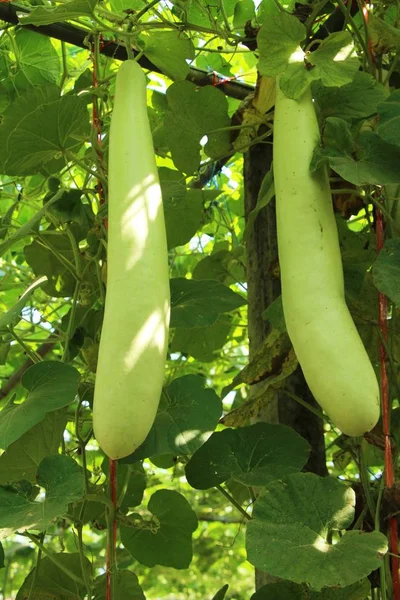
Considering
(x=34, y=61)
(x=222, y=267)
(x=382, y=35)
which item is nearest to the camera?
(x=382, y=35)

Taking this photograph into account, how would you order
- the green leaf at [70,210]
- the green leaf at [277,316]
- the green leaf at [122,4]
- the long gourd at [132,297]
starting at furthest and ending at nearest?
the green leaf at [122,4] → the green leaf at [70,210] → the green leaf at [277,316] → the long gourd at [132,297]

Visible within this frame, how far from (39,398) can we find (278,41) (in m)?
0.53

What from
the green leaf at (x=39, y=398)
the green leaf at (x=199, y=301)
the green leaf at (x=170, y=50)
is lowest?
the green leaf at (x=39, y=398)

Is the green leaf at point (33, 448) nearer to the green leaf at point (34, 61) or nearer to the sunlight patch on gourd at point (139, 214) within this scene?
the sunlight patch on gourd at point (139, 214)

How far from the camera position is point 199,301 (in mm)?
1123

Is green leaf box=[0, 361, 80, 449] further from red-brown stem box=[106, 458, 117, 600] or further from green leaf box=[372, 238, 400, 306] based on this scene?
green leaf box=[372, 238, 400, 306]

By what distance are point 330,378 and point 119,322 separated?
0.20 meters

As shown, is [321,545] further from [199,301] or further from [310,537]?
[199,301]

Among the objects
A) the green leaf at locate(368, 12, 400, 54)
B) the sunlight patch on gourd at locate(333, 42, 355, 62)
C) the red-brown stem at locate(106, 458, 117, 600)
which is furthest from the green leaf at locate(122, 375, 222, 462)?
the green leaf at locate(368, 12, 400, 54)

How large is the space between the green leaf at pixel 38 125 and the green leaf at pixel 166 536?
57cm

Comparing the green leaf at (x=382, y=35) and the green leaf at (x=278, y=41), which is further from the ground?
the green leaf at (x=382, y=35)

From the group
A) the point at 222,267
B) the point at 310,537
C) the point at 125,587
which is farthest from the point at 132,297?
the point at 222,267

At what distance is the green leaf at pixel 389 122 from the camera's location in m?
0.88

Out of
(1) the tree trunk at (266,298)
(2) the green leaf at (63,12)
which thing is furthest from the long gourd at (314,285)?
(1) the tree trunk at (266,298)
